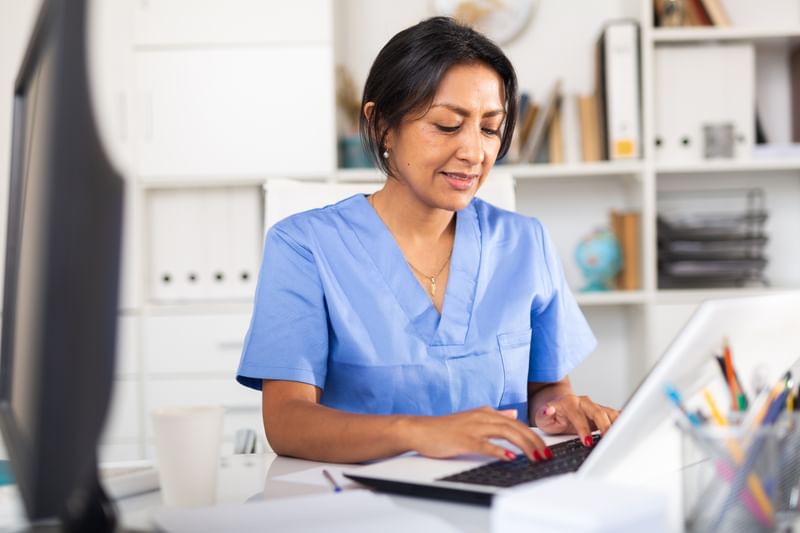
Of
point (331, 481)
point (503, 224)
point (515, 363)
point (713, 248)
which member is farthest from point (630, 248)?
point (331, 481)

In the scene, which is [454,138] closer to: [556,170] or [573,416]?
[573,416]

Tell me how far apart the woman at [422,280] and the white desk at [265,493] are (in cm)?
12

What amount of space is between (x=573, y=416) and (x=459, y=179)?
0.44m

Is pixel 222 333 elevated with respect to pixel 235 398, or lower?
elevated

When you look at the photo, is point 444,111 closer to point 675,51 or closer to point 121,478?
point 121,478

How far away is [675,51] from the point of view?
2693 millimetres

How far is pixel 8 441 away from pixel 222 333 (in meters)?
1.99

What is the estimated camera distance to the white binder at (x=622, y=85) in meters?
2.66

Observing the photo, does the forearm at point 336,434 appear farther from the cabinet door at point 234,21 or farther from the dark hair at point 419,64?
the cabinet door at point 234,21

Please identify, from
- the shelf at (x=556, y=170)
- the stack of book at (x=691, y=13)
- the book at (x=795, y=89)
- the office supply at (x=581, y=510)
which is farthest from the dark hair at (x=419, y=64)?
the book at (x=795, y=89)

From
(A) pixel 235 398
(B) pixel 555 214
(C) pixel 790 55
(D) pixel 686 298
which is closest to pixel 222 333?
(A) pixel 235 398

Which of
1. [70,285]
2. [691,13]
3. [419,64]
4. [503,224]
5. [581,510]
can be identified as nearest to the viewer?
[70,285]

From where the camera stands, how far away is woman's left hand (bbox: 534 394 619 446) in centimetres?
112

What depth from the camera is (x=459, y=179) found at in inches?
55.9
